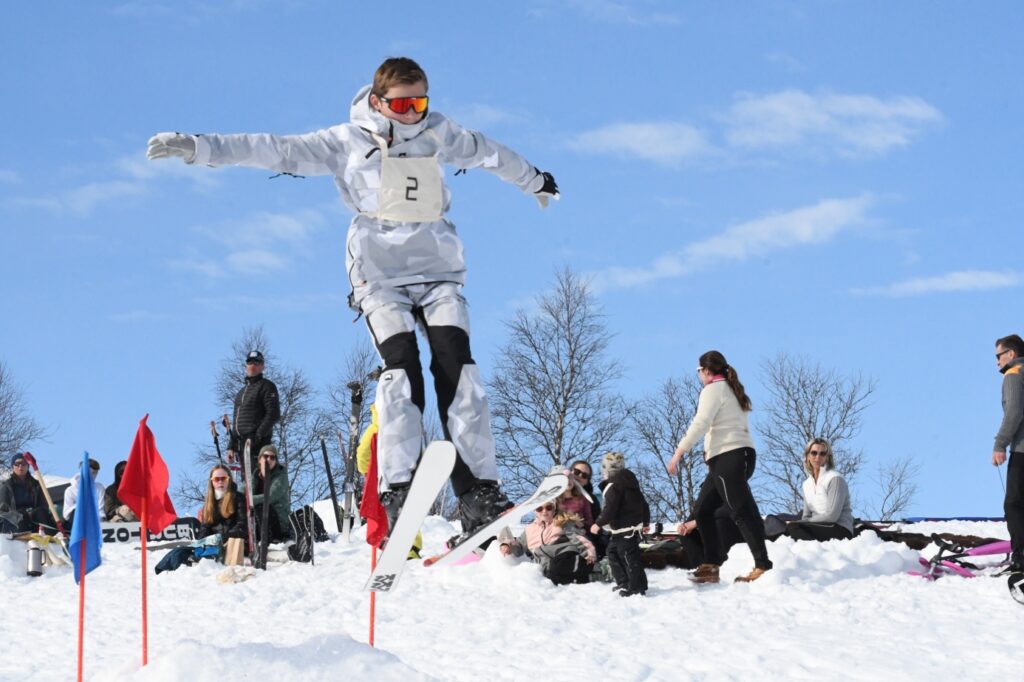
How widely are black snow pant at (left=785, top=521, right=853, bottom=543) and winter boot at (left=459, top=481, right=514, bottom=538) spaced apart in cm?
498

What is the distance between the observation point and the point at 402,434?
4938mm

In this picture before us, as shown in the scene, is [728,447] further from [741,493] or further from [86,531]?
[86,531]

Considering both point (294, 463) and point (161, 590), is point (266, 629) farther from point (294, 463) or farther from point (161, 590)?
point (294, 463)

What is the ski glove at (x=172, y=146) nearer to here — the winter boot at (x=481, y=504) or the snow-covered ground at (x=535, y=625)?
the winter boot at (x=481, y=504)

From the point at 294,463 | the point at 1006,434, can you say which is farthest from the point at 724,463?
the point at 294,463

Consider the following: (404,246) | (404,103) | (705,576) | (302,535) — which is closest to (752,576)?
(705,576)

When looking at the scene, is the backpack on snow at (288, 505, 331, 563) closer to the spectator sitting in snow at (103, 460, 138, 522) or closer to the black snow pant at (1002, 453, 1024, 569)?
the spectator sitting in snow at (103, 460, 138, 522)

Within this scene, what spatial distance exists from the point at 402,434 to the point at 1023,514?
188 inches

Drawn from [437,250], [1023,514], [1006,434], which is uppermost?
[437,250]

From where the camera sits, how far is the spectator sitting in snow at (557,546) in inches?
323

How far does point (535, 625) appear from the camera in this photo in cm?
673

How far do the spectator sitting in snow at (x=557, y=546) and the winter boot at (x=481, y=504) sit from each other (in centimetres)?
329

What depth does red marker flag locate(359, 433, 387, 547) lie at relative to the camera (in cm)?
485

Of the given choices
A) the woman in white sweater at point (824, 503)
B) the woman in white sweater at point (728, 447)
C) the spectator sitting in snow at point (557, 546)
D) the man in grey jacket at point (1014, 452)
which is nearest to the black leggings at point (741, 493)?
the woman in white sweater at point (728, 447)
